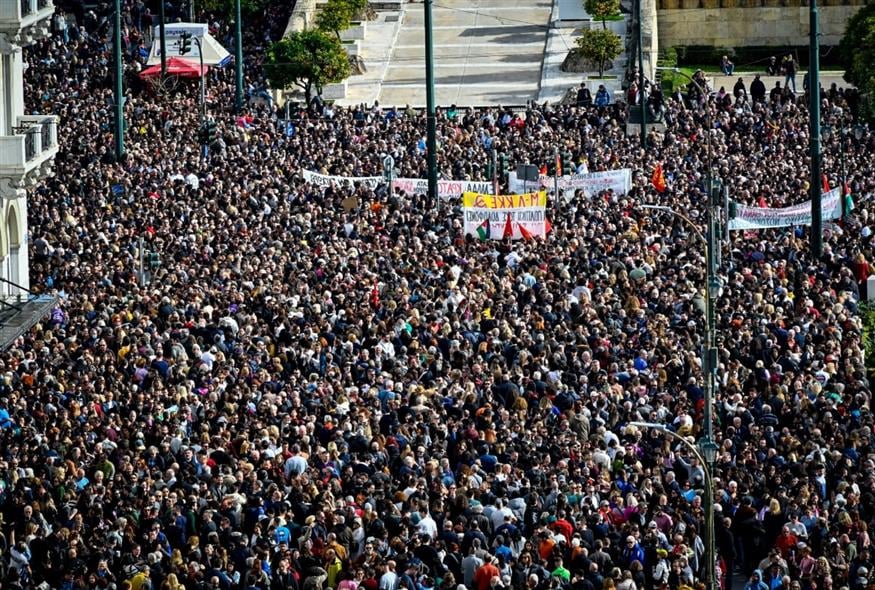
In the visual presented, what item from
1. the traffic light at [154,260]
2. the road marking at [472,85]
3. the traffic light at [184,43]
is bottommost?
the road marking at [472,85]

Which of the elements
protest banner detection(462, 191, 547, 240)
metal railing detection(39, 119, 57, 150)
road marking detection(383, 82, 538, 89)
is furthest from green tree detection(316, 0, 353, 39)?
protest banner detection(462, 191, 547, 240)

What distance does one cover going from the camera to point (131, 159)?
60438 mm

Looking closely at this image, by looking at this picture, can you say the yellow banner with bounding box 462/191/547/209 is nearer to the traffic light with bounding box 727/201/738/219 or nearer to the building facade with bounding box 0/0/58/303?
the traffic light with bounding box 727/201/738/219

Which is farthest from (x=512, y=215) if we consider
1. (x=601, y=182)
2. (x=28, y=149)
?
(x=28, y=149)

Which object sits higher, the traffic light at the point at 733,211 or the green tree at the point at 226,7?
→ the green tree at the point at 226,7

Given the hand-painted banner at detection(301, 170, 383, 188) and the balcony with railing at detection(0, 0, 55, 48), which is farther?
the hand-painted banner at detection(301, 170, 383, 188)

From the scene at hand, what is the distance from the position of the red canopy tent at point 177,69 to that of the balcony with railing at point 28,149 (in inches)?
701

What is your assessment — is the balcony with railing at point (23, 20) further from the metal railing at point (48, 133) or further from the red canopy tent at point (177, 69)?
the red canopy tent at point (177, 69)

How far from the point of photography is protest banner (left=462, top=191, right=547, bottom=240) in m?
51.9

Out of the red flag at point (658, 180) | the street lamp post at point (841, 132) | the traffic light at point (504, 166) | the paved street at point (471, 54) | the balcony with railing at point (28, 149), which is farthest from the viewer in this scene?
the paved street at point (471, 54)

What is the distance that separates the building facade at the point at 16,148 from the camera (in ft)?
172

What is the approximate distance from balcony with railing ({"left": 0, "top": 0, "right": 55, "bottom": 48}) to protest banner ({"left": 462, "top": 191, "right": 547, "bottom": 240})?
31.8 ft

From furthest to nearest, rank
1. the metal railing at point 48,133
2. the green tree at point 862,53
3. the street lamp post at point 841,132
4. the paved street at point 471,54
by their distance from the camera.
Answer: the paved street at point 471,54
the green tree at point 862,53
the street lamp post at point 841,132
the metal railing at point 48,133

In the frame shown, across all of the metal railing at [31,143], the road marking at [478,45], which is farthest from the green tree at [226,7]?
the metal railing at [31,143]
